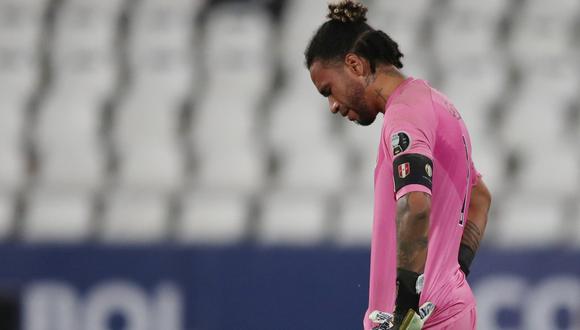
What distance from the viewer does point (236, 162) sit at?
6727mm

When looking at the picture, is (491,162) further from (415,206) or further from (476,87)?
(415,206)

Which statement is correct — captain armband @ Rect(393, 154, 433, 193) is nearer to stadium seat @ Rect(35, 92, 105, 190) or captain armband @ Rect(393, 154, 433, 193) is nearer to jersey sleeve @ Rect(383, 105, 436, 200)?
jersey sleeve @ Rect(383, 105, 436, 200)

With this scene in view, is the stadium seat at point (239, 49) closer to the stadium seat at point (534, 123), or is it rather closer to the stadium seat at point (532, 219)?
the stadium seat at point (534, 123)

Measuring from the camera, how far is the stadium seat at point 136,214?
6.04 m

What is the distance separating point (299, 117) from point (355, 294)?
6.18 feet

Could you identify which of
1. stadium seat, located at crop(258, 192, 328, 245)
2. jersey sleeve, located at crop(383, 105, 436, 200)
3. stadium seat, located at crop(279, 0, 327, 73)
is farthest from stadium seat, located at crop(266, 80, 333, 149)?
jersey sleeve, located at crop(383, 105, 436, 200)

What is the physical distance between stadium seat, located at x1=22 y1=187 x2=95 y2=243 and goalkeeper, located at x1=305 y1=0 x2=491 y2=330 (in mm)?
3512

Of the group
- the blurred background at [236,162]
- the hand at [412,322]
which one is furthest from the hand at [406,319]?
the blurred background at [236,162]

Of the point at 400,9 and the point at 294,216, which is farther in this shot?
the point at 400,9

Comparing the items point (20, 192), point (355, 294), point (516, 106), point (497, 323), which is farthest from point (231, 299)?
point (516, 106)

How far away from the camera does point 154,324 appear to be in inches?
222

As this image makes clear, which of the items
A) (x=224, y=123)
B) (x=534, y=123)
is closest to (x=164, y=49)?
(x=224, y=123)

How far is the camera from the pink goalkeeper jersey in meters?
2.92

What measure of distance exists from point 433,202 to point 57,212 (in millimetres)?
3930
